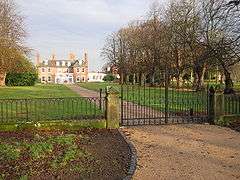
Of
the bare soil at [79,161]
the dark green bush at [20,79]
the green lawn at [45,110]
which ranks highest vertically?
the dark green bush at [20,79]

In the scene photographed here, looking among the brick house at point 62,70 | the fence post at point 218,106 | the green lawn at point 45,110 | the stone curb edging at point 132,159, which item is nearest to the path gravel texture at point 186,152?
the stone curb edging at point 132,159

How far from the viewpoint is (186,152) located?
979 centimetres

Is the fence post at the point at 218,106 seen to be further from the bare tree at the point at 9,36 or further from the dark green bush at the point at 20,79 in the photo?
the dark green bush at the point at 20,79

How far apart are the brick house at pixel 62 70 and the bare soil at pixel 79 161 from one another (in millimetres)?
115381

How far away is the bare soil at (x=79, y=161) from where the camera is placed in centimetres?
767

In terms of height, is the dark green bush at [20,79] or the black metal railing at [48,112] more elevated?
the dark green bush at [20,79]

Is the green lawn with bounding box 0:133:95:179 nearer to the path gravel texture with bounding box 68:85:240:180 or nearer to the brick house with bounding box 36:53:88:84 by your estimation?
the path gravel texture with bounding box 68:85:240:180

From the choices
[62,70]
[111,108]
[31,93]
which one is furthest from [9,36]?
[62,70]

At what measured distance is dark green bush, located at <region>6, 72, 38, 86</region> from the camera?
64.1m

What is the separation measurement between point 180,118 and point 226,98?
2173 millimetres

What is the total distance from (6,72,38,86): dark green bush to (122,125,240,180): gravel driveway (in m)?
54.3

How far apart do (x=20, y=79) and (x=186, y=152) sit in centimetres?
5908

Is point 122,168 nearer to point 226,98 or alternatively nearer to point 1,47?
point 226,98

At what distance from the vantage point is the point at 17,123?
41.4 ft
